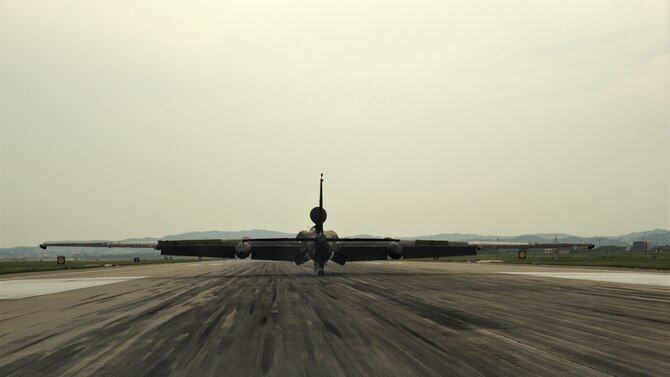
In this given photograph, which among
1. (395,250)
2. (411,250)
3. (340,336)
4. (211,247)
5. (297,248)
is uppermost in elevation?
(211,247)

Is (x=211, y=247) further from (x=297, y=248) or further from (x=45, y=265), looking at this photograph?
(x=45, y=265)

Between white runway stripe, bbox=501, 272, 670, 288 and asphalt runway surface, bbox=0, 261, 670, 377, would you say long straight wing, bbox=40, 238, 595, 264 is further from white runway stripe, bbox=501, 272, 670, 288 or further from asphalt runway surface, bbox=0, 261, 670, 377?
asphalt runway surface, bbox=0, 261, 670, 377

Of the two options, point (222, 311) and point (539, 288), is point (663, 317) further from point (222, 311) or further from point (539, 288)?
point (222, 311)

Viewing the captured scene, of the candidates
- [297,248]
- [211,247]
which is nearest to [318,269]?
[297,248]

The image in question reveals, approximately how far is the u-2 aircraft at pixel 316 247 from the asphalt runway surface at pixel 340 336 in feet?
53.8

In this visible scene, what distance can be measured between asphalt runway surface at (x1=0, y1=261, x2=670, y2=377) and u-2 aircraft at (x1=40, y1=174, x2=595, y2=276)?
16.4m

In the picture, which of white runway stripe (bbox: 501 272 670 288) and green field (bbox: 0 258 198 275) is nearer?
white runway stripe (bbox: 501 272 670 288)

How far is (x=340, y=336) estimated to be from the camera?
534 inches

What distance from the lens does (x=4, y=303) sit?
23656mm

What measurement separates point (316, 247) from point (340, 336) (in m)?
26.0

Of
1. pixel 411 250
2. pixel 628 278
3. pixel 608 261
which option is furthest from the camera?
pixel 608 261

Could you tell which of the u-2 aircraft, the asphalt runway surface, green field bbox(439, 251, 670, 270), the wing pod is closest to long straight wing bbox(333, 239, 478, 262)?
the u-2 aircraft

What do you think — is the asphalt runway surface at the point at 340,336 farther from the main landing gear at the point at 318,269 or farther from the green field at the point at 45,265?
the green field at the point at 45,265

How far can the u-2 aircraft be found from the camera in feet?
133
